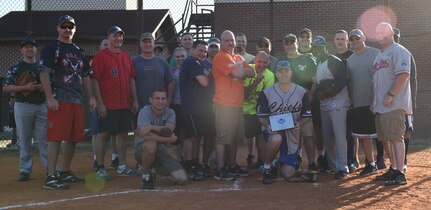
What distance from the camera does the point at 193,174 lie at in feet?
20.6

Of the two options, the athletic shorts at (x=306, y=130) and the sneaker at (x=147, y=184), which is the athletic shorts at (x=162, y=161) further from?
the athletic shorts at (x=306, y=130)

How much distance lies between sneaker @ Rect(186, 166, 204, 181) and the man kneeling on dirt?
38 centimetres

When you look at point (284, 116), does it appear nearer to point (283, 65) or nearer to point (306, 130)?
point (306, 130)

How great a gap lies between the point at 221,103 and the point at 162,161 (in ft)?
3.41

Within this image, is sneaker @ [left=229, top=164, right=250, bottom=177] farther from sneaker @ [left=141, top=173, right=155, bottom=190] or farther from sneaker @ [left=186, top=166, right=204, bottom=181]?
sneaker @ [left=141, top=173, right=155, bottom=190]

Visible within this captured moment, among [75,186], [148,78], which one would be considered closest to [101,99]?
[148,78]

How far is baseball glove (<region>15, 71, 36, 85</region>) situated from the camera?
6500mm

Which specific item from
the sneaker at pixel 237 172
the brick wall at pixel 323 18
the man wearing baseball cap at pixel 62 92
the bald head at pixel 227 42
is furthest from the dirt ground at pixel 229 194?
the brick wall at pixel 323 18

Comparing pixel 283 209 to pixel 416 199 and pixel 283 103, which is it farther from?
pixel 283 103

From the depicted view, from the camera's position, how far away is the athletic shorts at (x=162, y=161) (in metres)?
5.86

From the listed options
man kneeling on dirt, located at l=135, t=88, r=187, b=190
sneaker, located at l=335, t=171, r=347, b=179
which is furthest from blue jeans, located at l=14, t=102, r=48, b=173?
sneaker, located at l=335, t=171, r=347, b=179

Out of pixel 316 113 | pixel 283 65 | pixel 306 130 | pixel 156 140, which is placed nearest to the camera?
pixel 156 140

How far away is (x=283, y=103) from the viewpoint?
6.06 m

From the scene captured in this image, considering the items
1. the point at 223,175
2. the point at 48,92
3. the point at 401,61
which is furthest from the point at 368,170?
the point at 48,92
